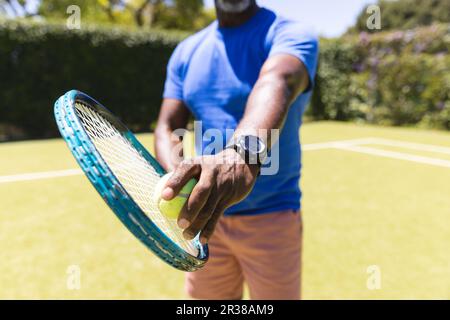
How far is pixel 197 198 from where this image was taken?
1104mm

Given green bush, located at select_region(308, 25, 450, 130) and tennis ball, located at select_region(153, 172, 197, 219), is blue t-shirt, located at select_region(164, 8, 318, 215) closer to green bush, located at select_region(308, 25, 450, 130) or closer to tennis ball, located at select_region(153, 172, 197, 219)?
tennis ball, located at select_region(153, 172, 197, 219)

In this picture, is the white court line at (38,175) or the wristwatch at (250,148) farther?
the white court line at (38,175)

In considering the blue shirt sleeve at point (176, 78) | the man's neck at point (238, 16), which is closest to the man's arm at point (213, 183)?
the man's neck at point (238, 16)

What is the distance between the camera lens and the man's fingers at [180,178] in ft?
3.65

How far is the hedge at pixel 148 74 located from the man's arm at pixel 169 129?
34.0 feet

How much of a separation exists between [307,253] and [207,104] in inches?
103

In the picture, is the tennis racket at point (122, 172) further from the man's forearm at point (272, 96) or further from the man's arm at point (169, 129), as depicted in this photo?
the man's forearm at point (272, 96)

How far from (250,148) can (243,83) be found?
0.68m

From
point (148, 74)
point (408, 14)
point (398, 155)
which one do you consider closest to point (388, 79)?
point (398, 155)

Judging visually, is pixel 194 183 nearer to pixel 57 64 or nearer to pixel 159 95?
pixel 57 64

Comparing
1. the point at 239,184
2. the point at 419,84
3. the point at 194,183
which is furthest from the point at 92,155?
the point at 419,84

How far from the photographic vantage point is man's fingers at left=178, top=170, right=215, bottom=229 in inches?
43.4

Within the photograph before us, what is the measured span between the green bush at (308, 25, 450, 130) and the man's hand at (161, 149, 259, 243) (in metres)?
14.3

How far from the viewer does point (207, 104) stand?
197cm
